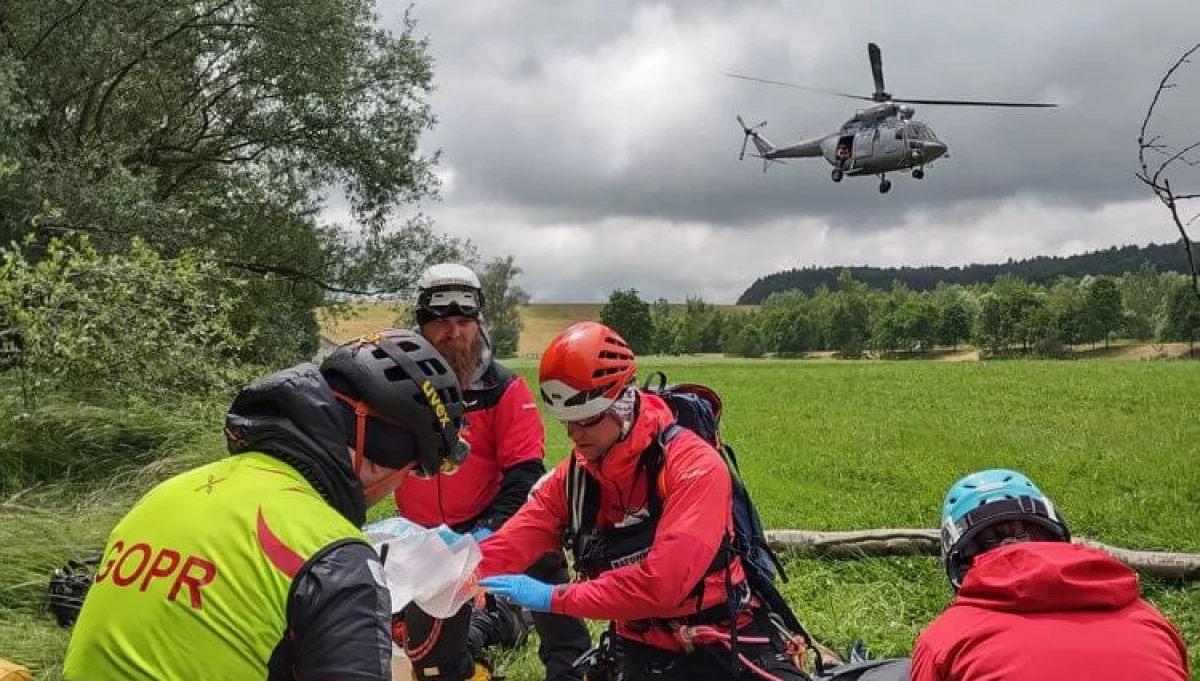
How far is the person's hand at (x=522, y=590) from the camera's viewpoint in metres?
3.71

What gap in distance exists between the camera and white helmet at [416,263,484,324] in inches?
186

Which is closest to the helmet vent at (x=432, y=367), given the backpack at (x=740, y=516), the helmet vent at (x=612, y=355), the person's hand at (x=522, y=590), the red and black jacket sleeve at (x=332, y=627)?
the red and black jacket sleeve at (x=332, y=627)

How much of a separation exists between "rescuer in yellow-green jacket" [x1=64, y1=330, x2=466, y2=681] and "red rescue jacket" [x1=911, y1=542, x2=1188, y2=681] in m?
1.59

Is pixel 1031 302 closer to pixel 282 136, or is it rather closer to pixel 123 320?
pixel 282 136

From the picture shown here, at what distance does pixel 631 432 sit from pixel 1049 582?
1565 millimetres

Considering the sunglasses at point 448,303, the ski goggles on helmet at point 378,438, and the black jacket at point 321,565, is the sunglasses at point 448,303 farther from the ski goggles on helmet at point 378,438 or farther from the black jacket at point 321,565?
the black jacket at point 321,565

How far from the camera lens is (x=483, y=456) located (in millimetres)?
4910

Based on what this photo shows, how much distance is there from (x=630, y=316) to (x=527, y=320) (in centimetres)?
2475

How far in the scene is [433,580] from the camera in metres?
3.36

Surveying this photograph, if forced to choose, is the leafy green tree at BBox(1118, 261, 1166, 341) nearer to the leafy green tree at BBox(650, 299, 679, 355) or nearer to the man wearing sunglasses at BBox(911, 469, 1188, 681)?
the leafy green tree at BBox(650, 299, 679, 355)

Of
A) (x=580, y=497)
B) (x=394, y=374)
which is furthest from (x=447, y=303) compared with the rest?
(x=394, y=374)

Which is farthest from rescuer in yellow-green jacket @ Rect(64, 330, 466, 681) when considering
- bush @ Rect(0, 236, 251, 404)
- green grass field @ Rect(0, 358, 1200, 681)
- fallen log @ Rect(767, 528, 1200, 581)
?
bush @ Rect(0, 236, 251, 404)

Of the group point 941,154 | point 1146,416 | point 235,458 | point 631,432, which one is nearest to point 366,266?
point 1146,416

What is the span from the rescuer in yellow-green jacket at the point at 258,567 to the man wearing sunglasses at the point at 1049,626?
1595mm
